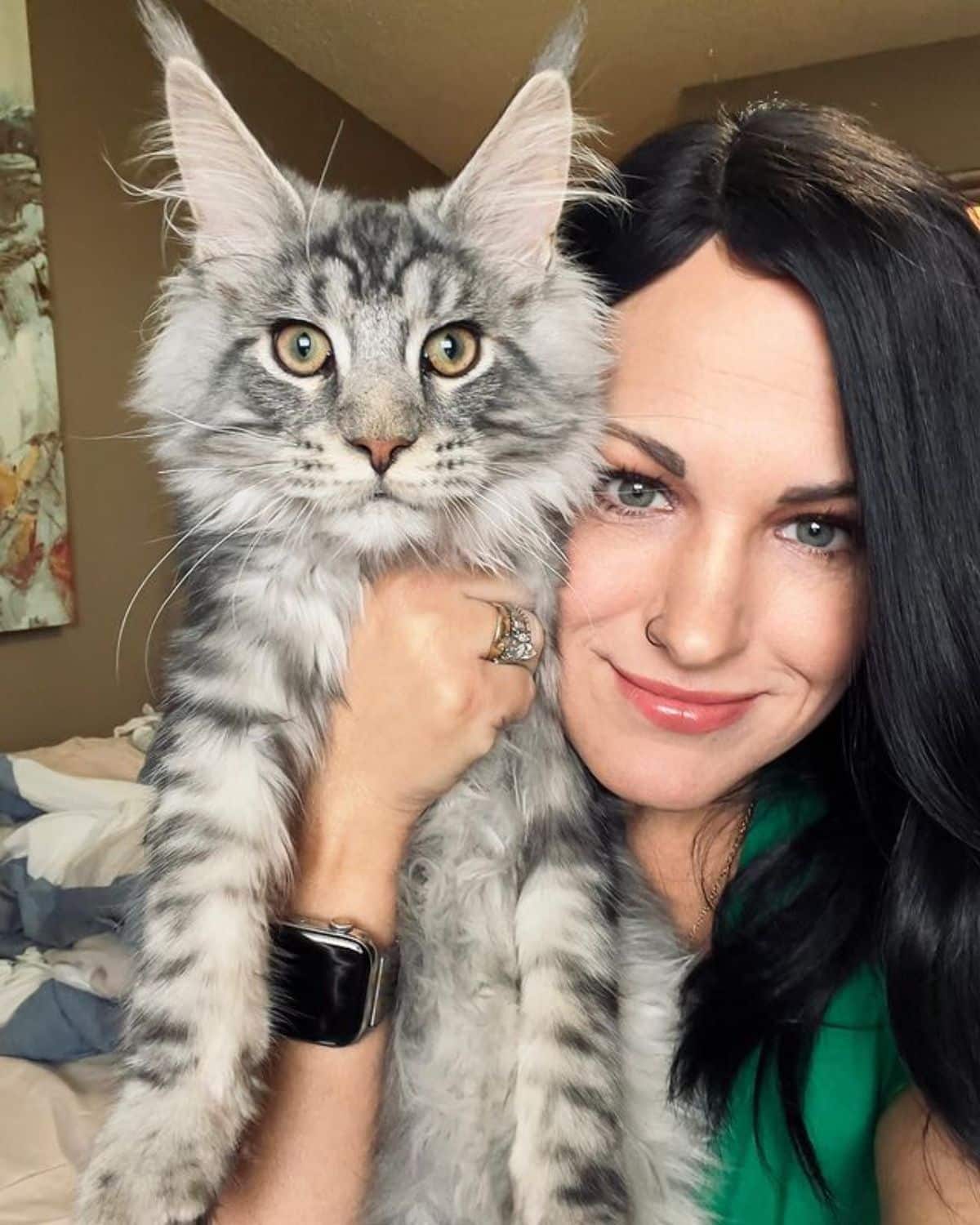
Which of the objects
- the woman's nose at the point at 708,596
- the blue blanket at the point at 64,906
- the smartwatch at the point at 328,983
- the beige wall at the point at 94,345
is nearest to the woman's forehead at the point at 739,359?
the woman's nose at the point at 708,596

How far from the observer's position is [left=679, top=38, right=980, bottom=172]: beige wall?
408 centimetres

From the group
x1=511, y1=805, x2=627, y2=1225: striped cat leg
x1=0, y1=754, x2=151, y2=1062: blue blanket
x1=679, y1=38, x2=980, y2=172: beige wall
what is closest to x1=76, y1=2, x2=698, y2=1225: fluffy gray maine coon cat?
x1=511, y1=805, x2=627, y2=1225: striped cat leg

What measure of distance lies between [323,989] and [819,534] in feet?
2.18

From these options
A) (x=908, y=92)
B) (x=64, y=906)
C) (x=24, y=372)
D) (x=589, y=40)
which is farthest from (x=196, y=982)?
(x=908, y=92)

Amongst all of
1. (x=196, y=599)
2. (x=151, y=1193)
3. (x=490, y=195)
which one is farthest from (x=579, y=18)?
(x=151, y=1193)

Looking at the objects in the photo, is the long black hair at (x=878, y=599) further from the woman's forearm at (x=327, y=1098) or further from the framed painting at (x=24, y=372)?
the framed painting at (x=24, y=372)

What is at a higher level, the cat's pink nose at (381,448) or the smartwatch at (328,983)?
the cat's pink nose at (381,448)

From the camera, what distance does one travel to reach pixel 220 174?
1.15m

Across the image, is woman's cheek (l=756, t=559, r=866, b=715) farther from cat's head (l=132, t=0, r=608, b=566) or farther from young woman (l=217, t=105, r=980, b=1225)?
cat's head (l=132, t=0, r=608, b=566)

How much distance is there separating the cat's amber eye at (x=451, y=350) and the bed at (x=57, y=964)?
83 cm

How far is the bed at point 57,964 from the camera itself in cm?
127

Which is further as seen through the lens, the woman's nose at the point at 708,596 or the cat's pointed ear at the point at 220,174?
the cat's pointed ear at the point at 220,174

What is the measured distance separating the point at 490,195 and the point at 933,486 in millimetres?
606

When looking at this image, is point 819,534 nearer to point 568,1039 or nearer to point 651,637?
point 651,637
